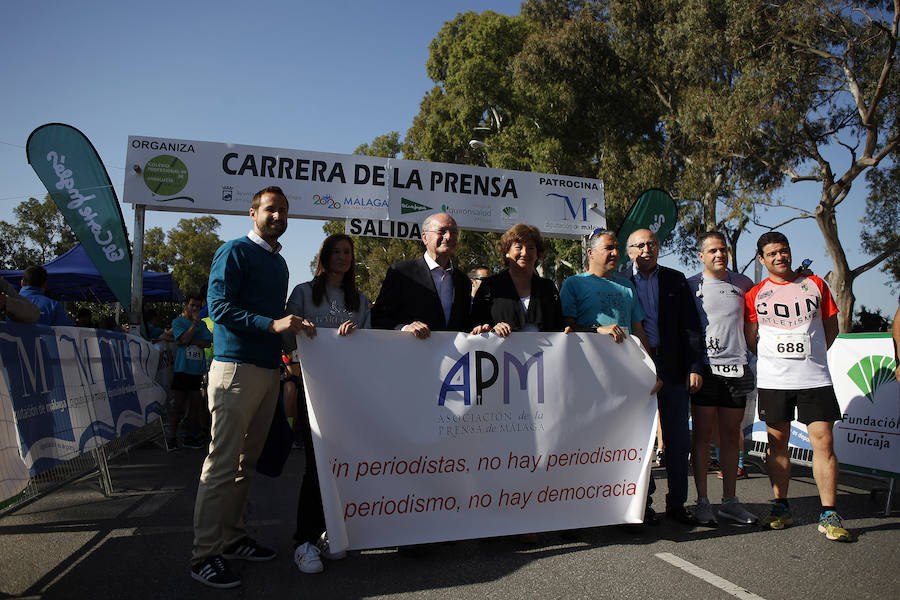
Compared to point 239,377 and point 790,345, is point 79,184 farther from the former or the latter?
point 790,345

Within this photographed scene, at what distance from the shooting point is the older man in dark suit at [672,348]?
4215 millimetres

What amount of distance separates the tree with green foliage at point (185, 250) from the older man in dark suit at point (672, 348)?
4743 centimetres

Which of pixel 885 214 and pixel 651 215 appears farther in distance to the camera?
pixel 885 214

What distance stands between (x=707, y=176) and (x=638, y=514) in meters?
17.6

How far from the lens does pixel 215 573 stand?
2.95 meters

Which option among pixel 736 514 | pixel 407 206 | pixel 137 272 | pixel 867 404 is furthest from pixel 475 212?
pixel 736 514

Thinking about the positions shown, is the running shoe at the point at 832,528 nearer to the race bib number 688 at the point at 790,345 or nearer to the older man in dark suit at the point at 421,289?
the race bib number 688 at the point at 790,345

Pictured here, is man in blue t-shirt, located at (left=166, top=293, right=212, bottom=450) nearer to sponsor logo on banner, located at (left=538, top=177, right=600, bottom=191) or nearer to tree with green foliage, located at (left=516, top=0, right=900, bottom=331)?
sponsor logo on banner, located at (left=538, top=177, right=600, bottom=191)

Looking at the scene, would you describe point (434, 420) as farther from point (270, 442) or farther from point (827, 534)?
point (827, 534)

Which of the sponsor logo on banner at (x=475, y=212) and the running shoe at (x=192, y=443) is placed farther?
the sponsor logo on banner at (x=475, y=212)

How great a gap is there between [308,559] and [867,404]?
4921 millimetres

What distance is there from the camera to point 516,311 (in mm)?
3891

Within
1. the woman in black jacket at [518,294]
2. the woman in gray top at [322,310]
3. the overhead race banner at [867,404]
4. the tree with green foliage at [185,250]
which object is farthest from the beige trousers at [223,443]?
the tree with green foliage at [185,250]

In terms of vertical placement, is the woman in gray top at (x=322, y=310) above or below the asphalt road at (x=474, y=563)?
above
